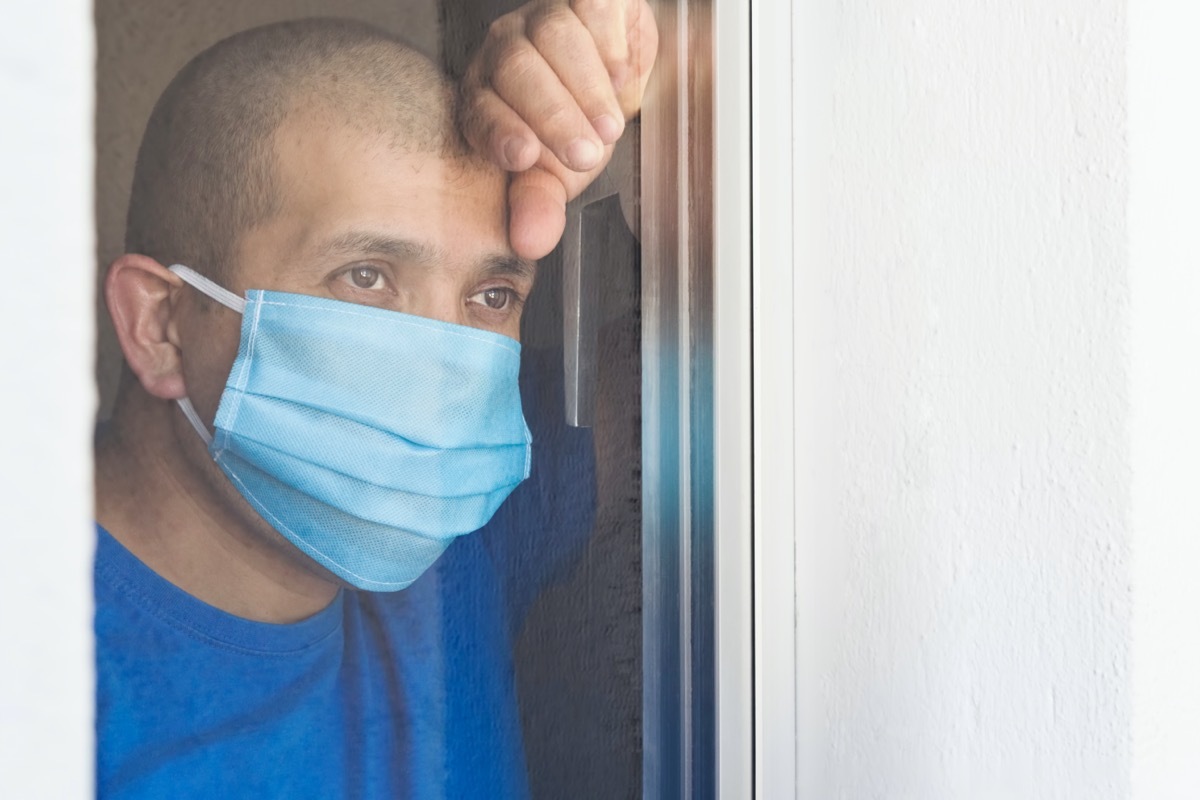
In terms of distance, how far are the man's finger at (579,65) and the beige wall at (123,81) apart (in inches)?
13.6

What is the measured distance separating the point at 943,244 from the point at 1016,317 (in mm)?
122

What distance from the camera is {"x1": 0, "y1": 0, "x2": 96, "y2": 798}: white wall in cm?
27

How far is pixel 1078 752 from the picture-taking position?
98 cm

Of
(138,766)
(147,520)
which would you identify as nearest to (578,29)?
(147,520)

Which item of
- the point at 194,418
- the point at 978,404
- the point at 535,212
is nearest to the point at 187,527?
the point at 194,418

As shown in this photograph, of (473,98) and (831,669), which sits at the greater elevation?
(473,98)

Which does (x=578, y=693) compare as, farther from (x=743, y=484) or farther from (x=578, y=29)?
(x=578, y=29)

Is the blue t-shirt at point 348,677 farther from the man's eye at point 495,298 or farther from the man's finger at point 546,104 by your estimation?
the man's finger at point 546,104

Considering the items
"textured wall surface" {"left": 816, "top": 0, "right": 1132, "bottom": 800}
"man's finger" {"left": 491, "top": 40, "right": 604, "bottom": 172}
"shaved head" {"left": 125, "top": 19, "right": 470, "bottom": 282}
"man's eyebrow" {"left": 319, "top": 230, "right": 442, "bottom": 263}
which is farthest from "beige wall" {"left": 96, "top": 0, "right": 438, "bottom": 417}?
"textured wall surface" {"left": 816, "top": 0, "right": 1132, "bottom": 800}

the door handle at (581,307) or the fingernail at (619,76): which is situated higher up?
the fingernail at (619,76)

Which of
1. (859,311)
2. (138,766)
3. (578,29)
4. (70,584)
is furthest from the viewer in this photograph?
(859,311)

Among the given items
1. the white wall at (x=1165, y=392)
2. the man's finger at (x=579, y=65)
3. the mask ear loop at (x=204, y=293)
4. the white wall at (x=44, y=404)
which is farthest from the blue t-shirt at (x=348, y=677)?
the white wall at (x=1165, y=392)

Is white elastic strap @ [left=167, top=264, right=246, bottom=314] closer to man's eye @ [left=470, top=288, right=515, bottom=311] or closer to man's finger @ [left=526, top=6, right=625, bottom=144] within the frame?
man's eye @ [left=470, top=288, right=515, bottom=311]

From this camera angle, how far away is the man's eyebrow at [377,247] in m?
0.82
